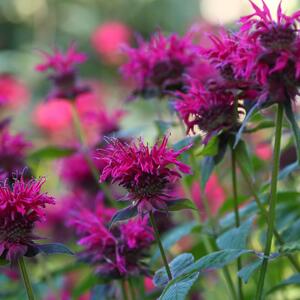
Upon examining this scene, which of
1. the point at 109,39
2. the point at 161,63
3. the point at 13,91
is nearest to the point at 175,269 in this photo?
the point at 161,63

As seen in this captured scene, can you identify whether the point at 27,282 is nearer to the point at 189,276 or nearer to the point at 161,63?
the point at 189,276

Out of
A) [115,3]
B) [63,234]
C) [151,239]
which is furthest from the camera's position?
[115,3]

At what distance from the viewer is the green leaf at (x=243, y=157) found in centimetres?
96

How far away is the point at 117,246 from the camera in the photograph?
104 centimetres

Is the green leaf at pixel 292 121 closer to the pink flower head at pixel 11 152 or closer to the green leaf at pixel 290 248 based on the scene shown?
the green leaf at pixel 290 248

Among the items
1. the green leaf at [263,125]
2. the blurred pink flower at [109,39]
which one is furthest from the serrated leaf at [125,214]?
the blurred pink flower at [109,39]

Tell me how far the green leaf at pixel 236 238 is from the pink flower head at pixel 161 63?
0.30 meters

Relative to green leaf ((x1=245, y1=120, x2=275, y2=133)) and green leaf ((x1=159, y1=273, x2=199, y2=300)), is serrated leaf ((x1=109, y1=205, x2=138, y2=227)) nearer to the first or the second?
green leaf ((x1=159, y1=273, x2=199, y2=300))

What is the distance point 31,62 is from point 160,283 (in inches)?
105

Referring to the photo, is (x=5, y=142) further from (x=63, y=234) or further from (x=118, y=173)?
(x=118, y=173)

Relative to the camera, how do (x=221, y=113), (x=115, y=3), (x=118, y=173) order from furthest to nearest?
1. (x=115, y=3)
2. (x=221, y=113)
3. (x=118, y=173)

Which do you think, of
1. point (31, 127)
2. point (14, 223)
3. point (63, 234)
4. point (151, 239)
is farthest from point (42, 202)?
point (31, 127)

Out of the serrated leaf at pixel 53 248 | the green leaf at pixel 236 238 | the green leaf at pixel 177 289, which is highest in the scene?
the serrated leaf at pixel 53 248

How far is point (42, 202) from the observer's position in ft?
2.75
